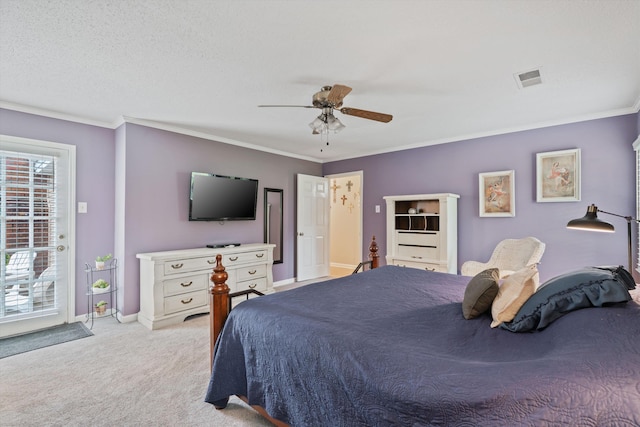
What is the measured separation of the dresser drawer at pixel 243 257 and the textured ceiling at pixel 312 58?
69.4 inches

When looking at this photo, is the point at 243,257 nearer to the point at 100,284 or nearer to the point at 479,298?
the point at 100,284

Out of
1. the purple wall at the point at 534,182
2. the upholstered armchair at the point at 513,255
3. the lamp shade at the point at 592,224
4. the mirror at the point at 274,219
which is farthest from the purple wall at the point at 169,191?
the lamp shade at the point at 592,224

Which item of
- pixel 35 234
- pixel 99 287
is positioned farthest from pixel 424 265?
pixel 35 234

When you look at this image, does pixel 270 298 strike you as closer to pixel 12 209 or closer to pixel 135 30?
pixel 135 30

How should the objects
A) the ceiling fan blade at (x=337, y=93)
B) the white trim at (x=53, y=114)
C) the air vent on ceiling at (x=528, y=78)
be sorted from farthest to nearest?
1. the white trim at (x=53, y=114)
2. the air vent on ceiling at (x=528, y=78)
3. the ceiling fan blade at (x=337, y=93)

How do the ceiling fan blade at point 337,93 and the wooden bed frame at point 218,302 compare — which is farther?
the ceiling fan blade at point 337,93

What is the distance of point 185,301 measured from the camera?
367cm

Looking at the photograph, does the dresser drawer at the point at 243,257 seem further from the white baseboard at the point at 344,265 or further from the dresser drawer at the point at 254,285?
the white baseboard at the point at 344,265

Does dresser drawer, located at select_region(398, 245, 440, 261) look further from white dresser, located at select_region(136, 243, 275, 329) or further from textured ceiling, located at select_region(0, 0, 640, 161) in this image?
white dresser, located at select_region(136, 243, 275, 329)

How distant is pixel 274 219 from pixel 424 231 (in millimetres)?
2482

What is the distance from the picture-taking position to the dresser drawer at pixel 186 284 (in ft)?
11.6

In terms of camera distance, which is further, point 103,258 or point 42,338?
point 103,258

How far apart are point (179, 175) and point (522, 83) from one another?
13.0ft

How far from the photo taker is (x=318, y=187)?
19.6ft
